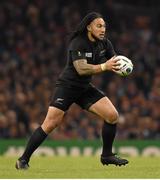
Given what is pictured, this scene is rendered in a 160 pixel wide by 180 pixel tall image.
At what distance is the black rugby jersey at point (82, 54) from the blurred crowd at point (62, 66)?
8912 millimetres

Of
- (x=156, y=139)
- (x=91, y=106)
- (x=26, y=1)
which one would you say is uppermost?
(x=26, y=1)

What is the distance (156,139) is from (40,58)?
4854mm

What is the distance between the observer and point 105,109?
1223cm

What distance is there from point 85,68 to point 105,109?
2.43 feet

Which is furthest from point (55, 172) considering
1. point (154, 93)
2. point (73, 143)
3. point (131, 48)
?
point (131, 48)

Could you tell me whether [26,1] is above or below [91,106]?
above

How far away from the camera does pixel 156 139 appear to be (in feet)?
69.0

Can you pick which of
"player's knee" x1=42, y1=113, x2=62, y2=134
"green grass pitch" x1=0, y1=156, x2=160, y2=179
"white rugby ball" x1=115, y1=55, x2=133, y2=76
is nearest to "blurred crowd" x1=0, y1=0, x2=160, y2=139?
"green grass pitch" x1=0, y1=156, x2=160, y2=179

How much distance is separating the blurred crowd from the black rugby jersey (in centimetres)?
891

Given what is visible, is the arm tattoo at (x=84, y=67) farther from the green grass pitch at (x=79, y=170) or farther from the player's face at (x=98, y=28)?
the green grass pitch at (x=79, y=170)

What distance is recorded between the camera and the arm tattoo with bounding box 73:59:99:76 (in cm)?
1183

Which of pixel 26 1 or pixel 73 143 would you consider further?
pixel 26 1

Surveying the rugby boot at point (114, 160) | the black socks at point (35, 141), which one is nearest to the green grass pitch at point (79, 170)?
the rugby boot at point (114, 160)

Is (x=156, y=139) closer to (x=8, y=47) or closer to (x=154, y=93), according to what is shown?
(x=154, y=93)
